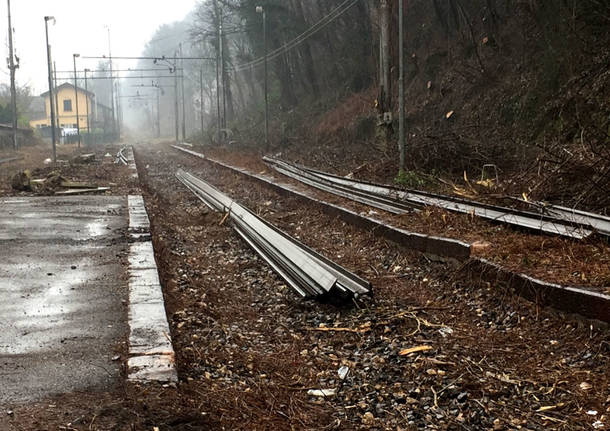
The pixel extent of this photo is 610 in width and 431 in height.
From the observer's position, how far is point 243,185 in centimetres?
2042

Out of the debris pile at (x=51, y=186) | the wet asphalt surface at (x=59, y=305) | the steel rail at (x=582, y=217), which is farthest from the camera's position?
the debris pile at (x=51, y=186)

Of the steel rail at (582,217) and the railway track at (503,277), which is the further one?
the steel rail at (582,217)

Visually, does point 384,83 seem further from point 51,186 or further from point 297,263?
point 297,263

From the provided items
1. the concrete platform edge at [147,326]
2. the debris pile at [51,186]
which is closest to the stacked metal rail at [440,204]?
the concrete platform edge at [147,326]

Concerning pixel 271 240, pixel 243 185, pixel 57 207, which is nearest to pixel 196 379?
pixel 271 240

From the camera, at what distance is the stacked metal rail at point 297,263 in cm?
670

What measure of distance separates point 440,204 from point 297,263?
11.7ft

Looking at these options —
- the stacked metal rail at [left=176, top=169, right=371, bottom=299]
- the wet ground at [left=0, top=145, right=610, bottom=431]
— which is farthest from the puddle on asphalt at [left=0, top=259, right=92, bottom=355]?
the stacked metal rail at [left=176, top=169, right=371, bottom=299]

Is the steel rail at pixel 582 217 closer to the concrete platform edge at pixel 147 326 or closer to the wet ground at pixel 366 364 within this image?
the wet ground at pixel 366 364

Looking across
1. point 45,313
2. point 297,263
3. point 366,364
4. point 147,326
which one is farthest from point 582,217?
point 45,313

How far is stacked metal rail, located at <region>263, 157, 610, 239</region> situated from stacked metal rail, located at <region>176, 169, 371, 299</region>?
2452mm

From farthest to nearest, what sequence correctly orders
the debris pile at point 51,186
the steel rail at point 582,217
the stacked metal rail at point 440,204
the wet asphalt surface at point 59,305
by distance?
the debris pile at point 51,186 → the stacked metal rail at point 440,204 → the steel rail at point 582,217 → the wet asphalt surface at point 59,305

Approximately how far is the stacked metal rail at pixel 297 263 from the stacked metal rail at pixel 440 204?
2.45 m

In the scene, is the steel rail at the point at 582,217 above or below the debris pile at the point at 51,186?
above
